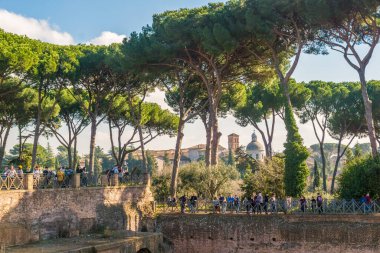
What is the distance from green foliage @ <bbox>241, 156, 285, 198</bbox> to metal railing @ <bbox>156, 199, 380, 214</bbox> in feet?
5.53

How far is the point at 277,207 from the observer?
20.0 metres

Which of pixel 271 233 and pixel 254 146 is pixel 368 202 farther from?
pixel 254 146

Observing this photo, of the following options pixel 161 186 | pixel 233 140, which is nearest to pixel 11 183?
pixel 161 186

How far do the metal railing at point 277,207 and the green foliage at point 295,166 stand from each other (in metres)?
1.01

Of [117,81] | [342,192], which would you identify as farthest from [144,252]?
[117,81]

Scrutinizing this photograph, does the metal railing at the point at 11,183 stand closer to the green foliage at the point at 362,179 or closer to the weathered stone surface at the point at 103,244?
the weathered stone surface at the point at 103,244

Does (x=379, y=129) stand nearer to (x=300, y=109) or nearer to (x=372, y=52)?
(x=300, y=109)

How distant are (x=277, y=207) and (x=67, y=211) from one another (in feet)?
29.2

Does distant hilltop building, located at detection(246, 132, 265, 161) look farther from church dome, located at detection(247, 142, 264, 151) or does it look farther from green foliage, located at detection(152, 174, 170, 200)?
green foliage, located at detection(152, 174, 170, 200)

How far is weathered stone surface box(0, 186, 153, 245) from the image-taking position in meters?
16.6

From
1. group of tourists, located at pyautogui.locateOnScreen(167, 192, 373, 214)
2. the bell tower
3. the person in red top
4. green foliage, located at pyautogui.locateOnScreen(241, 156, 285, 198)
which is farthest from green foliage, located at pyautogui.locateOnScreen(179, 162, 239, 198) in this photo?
the bell tower

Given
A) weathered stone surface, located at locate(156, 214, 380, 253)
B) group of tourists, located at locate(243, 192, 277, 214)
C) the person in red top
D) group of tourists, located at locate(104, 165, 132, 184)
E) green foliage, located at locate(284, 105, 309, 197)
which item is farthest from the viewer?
group of tourists, located at locate(104, 165, 132, 184)

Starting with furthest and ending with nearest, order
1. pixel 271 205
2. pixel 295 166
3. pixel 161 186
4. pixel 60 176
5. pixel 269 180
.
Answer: pixel 161 186 < pixel 269 180 < pixel 295 166 < pixel 271 205 < pixel 60 176

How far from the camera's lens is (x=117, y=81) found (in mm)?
28375
